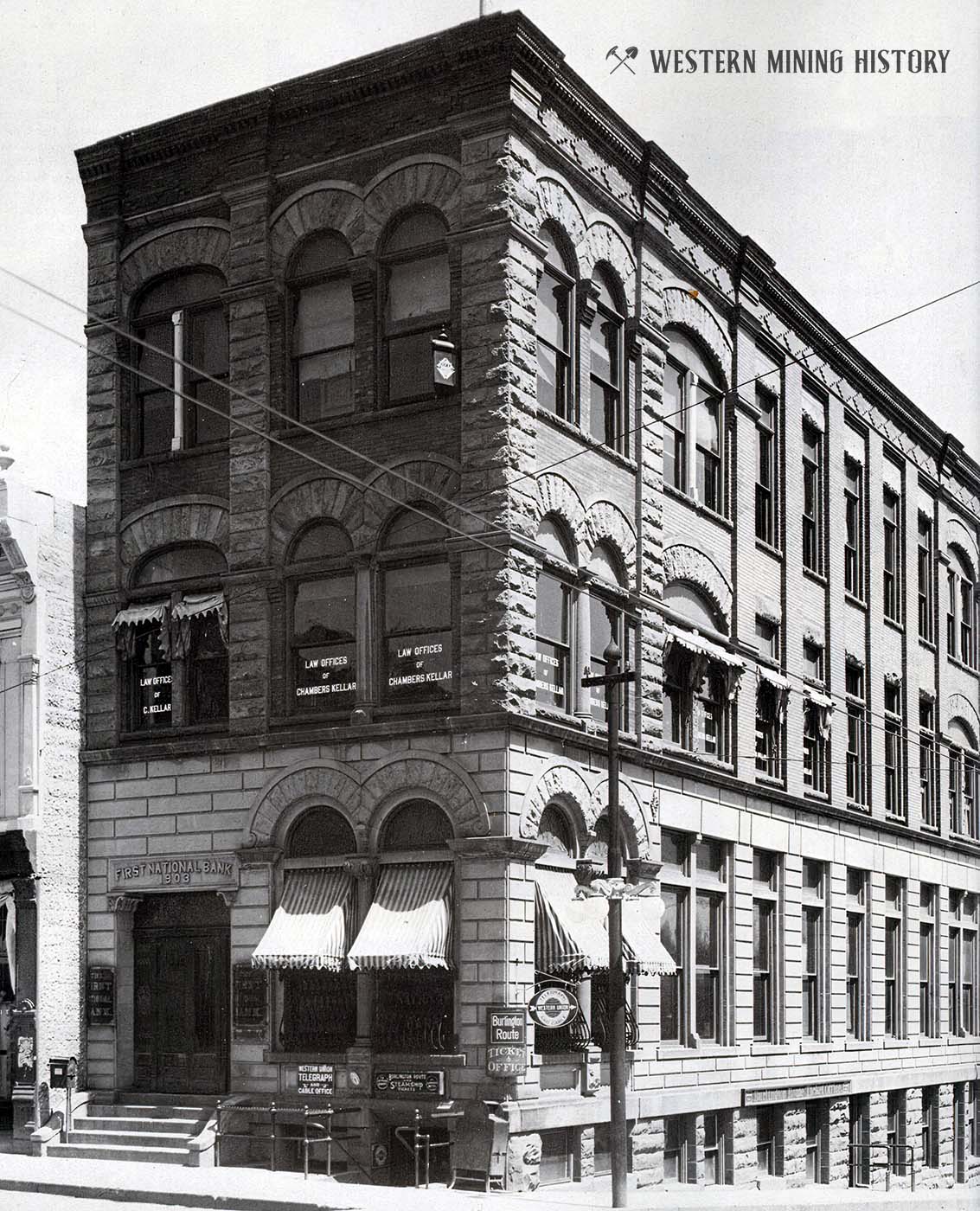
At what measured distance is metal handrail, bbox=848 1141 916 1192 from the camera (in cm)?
3506

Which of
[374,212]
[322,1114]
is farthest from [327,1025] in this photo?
[374,212]

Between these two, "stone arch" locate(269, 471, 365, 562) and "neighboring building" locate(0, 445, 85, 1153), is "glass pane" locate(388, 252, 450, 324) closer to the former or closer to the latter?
"stone arch" locate(269, 471, 365, 562)

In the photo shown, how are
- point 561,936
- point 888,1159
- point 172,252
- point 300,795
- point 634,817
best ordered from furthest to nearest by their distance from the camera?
point 888,1159 → point 172,252 → point 634,817 → point 300,795 → point 561,936

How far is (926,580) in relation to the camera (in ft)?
144

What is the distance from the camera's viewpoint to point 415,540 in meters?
26.2

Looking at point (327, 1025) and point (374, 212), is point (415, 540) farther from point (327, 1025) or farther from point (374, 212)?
point (327, 1025)

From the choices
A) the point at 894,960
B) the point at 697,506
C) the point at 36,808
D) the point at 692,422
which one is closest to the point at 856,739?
the point at 894,960

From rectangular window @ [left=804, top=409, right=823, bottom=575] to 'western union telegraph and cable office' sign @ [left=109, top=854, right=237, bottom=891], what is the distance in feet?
49.8

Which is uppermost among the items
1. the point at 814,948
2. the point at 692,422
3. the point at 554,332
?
the point at 554,332

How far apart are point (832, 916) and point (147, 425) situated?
16.5m

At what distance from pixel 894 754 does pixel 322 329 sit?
18827 mm

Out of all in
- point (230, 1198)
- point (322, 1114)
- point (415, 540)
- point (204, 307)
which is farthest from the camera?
point (204, 307)

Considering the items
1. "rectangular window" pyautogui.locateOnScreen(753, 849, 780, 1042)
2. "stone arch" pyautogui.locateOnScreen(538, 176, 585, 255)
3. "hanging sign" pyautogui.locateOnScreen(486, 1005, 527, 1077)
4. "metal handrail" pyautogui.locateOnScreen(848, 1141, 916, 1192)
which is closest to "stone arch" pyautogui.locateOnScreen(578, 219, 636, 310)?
"stone arch" pyautogui.locateOnScreen(538, 176, 585, 255)

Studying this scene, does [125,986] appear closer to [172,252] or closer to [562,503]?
[562,503]
